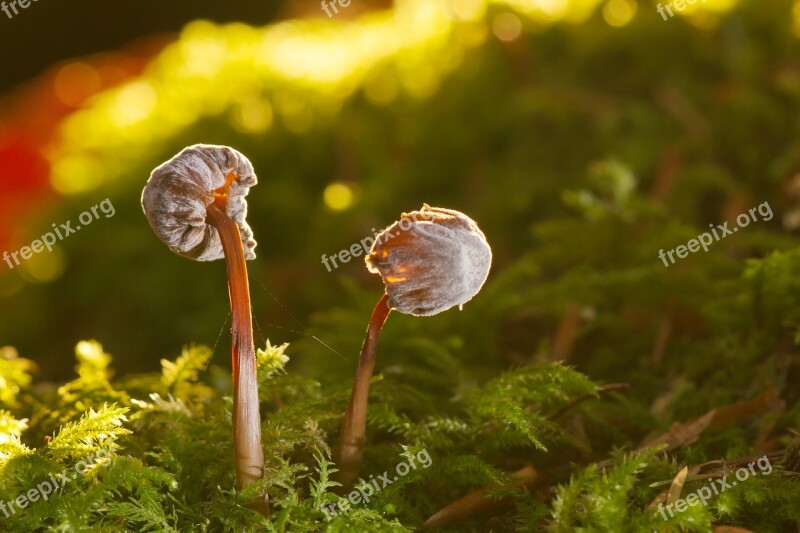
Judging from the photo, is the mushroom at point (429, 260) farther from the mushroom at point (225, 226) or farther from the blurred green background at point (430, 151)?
the blurred green background at point (430, 151)

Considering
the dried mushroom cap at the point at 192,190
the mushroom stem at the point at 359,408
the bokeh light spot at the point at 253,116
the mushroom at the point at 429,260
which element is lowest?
the mushroom stem at the point at 359,408

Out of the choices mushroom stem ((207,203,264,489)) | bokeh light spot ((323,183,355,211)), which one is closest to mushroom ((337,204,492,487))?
mushroom stem ((207,203,264,489))

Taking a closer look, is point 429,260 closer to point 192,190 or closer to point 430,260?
point 430,260

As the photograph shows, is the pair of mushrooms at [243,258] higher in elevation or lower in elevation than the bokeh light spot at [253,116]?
lower

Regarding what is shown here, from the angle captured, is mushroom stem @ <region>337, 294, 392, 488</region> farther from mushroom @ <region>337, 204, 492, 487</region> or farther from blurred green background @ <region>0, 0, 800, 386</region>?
blurred green background @ <region>0, 0, 800, 386</region>

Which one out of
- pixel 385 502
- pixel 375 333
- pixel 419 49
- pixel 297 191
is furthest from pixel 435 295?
pixel 419 49

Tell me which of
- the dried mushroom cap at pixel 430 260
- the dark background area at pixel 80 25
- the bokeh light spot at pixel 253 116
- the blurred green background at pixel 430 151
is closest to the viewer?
the dried mushroom cap at pixel 430 260

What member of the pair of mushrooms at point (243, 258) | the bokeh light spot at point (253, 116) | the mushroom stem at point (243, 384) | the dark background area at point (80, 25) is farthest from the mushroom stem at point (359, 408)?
the dark background area at point (80, 25)

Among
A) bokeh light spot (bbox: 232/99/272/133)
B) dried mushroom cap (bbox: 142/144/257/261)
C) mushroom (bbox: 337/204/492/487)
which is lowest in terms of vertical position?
mushroom (bbox: 337/204/492/487)
